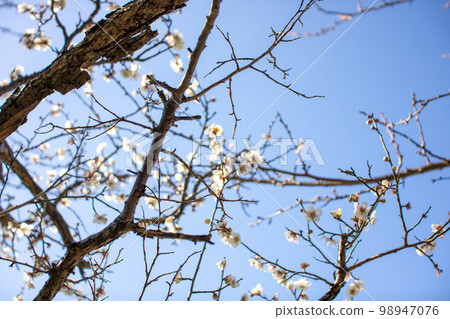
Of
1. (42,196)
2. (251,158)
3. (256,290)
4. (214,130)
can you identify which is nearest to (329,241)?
(256,290)

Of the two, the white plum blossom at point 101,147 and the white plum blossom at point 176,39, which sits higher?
the white plum blossom at point 176,39

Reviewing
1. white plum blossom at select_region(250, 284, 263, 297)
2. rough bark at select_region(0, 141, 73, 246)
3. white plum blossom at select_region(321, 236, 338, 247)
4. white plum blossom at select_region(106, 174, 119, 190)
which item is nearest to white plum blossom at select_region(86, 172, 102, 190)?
white plum blossom at select_region(106, 174, 119, 190)

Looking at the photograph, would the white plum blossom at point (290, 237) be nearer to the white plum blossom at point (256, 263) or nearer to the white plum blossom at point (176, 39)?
the white plum blossom at point (256, 263)

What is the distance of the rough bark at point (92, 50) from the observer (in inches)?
65.7

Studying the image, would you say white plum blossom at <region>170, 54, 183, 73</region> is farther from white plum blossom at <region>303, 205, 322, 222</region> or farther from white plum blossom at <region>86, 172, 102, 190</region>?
white plum blossom at <region>303, 205, 322, 222</region>

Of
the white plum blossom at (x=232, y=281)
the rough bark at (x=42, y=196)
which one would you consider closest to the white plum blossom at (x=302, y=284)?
the white plum blossom at (x=232, y=281)

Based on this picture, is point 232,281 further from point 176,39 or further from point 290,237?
point 176,39

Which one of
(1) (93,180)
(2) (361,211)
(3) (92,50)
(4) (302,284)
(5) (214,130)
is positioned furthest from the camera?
(5) (214,130)

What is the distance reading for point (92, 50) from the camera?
5.65ft

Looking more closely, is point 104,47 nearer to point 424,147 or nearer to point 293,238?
point 293,238

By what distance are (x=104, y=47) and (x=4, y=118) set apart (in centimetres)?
69

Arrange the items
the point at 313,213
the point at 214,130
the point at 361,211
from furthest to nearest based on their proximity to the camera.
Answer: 1. the point at 214,130
2. the point at 313,213
3. the point at 361,211
